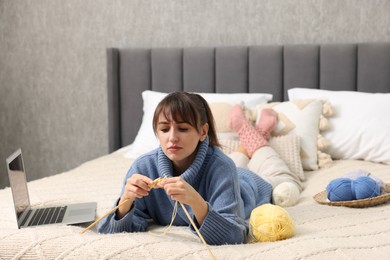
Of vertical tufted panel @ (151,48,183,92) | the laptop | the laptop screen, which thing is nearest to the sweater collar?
the laptop

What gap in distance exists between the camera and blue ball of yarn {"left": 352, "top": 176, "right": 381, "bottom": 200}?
1965mm

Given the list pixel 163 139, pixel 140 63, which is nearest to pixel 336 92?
pixel 140 63

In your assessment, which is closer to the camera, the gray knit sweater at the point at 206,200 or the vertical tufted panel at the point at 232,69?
the gray knit sweater at the point at 206,200

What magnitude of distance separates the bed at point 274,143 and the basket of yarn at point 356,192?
0.03 meters

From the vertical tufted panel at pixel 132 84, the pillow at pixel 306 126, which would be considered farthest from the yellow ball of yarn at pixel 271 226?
the vertical tufted panel at pixel 132 84

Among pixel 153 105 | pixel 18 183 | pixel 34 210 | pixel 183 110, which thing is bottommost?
pixel 34 210

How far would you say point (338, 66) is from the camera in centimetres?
312

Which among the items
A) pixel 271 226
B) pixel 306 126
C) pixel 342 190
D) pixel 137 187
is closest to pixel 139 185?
pixel 137 187

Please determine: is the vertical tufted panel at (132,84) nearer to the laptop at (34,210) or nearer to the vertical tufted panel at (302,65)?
the vertical tufted panel at (302,65)

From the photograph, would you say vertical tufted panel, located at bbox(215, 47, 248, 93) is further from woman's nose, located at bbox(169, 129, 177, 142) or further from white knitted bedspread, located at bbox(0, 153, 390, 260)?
woman's nose, located at bbox(169, 129, 177, 142)

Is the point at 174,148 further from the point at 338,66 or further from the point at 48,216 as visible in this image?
the point at 338,66

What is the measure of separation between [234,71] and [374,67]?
765 mm

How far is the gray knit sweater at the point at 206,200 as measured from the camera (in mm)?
1541

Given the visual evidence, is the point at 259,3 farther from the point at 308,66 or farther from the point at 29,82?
the point at 29,82
